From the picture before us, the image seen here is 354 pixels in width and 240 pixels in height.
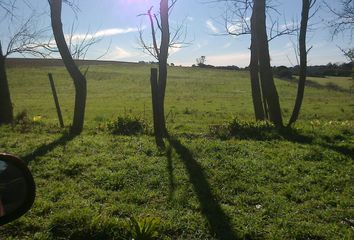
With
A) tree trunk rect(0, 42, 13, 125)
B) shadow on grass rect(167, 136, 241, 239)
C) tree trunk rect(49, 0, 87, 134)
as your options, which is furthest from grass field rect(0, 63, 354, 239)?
tree trunk rect(0, 42, 13, 125)

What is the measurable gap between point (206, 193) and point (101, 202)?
Result: 1599 millimetres

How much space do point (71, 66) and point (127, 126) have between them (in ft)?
10.2

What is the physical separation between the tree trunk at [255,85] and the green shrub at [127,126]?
558cm

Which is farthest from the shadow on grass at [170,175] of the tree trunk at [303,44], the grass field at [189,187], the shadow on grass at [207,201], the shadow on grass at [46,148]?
the tree trunk at [303,44]

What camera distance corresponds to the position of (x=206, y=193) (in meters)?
6.44

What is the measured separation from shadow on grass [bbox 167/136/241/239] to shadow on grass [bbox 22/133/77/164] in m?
2.90

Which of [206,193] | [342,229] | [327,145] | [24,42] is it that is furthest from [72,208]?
[24,42]

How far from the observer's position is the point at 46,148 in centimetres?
941

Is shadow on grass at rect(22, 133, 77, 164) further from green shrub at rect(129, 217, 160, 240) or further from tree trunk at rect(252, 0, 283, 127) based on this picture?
Answer: tree trunk at rect(252, 0, 283, 127)

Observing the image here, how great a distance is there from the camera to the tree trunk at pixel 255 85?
16.2 m

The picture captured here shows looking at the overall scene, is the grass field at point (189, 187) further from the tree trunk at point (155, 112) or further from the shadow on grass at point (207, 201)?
the tree trunk at point (155, 112)

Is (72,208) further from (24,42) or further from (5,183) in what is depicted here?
(24,42)

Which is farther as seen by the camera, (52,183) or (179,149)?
(179,149)

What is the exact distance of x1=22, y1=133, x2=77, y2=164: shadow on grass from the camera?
28.0 ft
